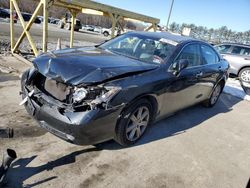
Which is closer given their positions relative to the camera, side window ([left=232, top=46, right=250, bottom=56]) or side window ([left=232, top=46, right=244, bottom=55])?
side window ([left=232, top=46, right=250, bottom=56])

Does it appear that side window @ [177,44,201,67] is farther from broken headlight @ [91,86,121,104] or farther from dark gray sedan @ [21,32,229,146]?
broken headlight @ [91,86,121,104]

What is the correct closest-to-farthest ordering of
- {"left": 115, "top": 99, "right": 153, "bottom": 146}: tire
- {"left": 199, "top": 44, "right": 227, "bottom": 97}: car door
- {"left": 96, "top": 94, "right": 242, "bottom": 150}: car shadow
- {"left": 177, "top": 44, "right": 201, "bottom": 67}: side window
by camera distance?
{"left": 115, "top": 99, "right": 153, "bottom": 146}: tire → {"left": 96, "top": 94, "right": 242, "bottom": 150}: car shadow → {"left": 177, "top": 44, "right": 201, "bottom": 67}: side window → {"left": 199, "top": 44, "right": 227, "bottom": 97}: car door

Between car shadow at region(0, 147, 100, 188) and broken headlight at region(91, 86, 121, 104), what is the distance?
0.86 meters

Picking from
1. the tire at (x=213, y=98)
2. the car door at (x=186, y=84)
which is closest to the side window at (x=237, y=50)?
the tire at (x=213, y=98)

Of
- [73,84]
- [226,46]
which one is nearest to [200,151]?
[73,84]

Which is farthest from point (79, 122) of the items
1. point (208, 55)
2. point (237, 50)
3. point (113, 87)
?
point (237, 50)

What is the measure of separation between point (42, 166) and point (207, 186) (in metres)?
2.07

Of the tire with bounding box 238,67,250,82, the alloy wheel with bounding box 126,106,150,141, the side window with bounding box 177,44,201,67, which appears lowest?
the tire with bounding box 238,67,250,82

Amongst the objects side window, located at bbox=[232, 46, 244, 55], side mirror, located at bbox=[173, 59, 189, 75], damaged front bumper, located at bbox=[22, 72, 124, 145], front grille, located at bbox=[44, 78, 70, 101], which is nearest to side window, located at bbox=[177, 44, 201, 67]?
side mirror, located at bbox=[173, 59, 189, 75]

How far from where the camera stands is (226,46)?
12352mm

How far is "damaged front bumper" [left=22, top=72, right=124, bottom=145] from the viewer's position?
3049 millimetres

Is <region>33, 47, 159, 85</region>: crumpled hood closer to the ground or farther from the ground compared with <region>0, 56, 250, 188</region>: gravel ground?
farther from the ground

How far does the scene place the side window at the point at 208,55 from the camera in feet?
17.7

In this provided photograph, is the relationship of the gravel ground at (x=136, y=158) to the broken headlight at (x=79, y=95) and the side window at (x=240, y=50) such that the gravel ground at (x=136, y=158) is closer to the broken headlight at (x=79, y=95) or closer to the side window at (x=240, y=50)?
the broken headlight at (x=79, y=95)
